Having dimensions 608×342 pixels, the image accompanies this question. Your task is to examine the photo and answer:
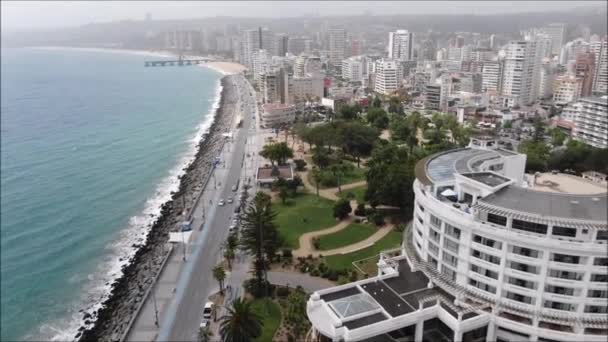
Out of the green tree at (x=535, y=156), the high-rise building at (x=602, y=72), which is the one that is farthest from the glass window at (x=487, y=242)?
the high-rise building at (x=602, y=72)

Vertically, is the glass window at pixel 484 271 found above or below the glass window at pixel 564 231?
below

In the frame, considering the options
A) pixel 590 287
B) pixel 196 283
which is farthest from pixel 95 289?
pixel 590 287

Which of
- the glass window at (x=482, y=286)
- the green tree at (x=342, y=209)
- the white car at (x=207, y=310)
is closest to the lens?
the glass window at (x=482, y=286)

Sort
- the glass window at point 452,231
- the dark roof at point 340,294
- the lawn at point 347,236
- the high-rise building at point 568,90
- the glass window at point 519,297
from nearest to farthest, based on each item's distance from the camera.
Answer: the glass window at point 519,297
the glass window at point 452,231
the dark roof at point 340,294
the lawn at point 347,236
the high-rise building at point 568,90

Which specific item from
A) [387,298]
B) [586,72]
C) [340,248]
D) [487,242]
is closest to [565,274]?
[487,242]

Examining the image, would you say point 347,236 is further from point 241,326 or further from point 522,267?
point 522,267

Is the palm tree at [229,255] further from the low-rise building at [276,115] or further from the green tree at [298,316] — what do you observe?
the low-rise building at [276,115]

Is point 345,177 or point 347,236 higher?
point 345,177
